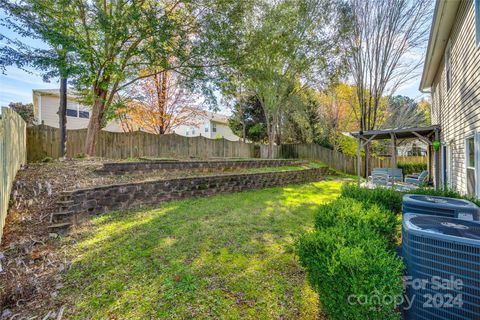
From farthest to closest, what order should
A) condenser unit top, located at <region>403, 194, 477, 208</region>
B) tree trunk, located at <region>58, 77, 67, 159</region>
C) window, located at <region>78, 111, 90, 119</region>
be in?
1. window, located at <region>78, 111, 90, 119</region>
2. tree trunk, located at <region>58, 77, 67, 159</region>
3. condenser unit top, located at <region>403, 194, 477, 208</region>

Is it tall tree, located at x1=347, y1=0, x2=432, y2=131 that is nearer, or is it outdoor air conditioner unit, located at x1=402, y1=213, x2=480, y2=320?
outdoor air conditioner unit, located at x1=402, y1=213, x2=480, y2=320

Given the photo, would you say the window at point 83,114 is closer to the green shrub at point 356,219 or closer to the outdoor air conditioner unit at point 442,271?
the green shrub at point 356,219

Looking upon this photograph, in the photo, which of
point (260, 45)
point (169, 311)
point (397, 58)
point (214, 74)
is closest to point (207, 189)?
point (214, 74)

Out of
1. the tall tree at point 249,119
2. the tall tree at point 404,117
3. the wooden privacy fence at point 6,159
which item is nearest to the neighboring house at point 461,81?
the wooden privacy fence at point 6,159

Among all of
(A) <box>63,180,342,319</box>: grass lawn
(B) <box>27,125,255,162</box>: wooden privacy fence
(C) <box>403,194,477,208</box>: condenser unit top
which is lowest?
(A) <box>63,180,342,319</box>: grass lawn

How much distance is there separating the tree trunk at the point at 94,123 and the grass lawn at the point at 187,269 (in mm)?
4293

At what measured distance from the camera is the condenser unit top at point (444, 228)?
1.76 m

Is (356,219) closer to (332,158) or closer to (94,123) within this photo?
(94,123)

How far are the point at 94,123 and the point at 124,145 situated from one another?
1749 millimetres

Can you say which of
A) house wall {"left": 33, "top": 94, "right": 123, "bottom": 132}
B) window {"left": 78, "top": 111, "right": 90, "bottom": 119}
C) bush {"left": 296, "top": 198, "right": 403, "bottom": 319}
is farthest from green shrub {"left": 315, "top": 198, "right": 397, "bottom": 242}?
window {"left": 78, "top": 111, "right": 90, "bottom": 119}

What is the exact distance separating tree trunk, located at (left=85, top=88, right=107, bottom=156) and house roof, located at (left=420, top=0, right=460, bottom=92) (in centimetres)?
927

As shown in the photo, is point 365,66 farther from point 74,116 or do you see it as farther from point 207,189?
point 74,116

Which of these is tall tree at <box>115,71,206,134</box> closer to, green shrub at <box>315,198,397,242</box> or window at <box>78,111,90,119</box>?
window at <box>78,111,90,119</box>

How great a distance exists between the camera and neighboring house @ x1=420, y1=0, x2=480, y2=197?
12.8 ft
